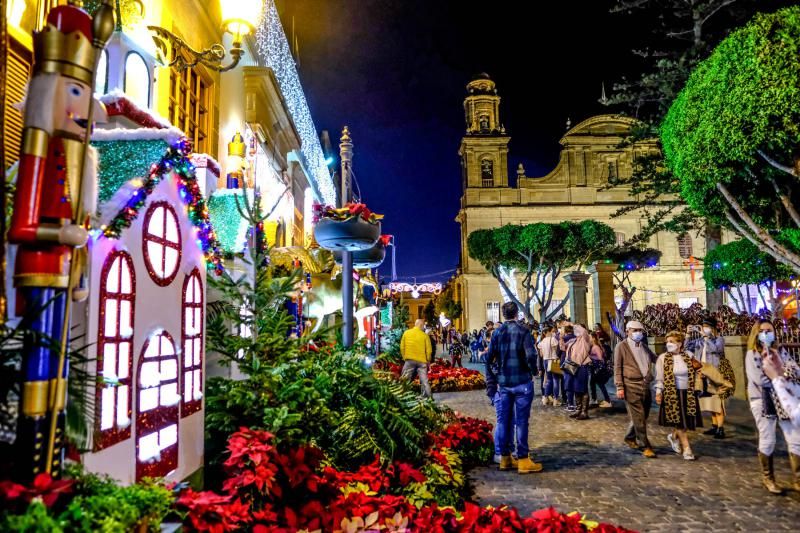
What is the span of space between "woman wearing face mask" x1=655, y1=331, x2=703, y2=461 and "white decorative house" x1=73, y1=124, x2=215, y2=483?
6267 mm

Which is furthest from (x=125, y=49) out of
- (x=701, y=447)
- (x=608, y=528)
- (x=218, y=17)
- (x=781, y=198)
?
(x=781, y=198)

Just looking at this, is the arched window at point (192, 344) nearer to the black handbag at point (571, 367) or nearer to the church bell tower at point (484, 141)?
the black handbag at point (571, 367)

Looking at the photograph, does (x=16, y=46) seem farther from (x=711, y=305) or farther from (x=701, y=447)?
(x=711, y=305)

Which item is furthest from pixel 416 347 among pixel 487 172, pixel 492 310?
pixel 487 172

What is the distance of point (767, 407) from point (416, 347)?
22.7 feet

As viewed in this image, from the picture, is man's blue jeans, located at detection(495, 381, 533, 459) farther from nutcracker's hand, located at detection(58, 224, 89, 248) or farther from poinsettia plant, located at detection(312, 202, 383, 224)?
nutcracker's hand, located at detection(58, 224, 89, 248)

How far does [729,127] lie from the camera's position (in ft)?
36.0

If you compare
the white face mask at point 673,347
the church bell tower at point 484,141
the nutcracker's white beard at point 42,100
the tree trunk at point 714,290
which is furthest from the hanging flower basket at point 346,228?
the church bell tower at point 484,141

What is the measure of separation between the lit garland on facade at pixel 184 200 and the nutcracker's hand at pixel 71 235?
802 mm

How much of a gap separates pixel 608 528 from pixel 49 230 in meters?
3.70

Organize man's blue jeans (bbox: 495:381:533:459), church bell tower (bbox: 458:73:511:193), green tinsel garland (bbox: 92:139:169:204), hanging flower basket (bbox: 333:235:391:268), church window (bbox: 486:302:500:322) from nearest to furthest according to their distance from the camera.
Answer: green tinsel garland (bbox: 92:139:169:204) < man's blue jeans (bbox: 495:381:533:459) < hanging flower basket (bbox: 333:235:391:268) < church window (bbox: 486:302:500:322) < church bell tower (bbox: 458:73:511:193)

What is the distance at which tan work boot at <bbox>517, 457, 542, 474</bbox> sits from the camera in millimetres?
6871

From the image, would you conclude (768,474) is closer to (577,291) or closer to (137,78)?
(137,78)

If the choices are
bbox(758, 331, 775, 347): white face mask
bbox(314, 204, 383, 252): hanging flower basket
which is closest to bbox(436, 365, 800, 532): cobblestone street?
bbox(758, 331, 775, 347): white face mask
